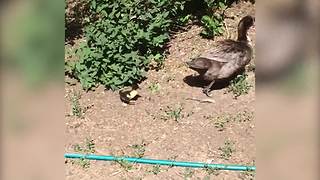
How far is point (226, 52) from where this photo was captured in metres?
3.68

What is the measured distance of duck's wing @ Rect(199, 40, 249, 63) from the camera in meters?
3.66

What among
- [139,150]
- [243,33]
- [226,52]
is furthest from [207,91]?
[139,150]

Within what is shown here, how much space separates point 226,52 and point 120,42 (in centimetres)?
71

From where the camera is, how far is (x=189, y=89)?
3791mm

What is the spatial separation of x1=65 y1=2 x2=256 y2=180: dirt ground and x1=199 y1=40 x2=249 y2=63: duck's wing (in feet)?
0.71

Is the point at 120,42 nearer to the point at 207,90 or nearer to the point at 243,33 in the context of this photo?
the point at 207,90

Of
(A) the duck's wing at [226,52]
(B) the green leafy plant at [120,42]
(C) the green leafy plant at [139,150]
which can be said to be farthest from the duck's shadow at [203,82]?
(C) the green leafy plant at [139,150]

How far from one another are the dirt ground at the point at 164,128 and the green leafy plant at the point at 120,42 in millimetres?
99

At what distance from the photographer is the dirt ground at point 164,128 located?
2986mm
